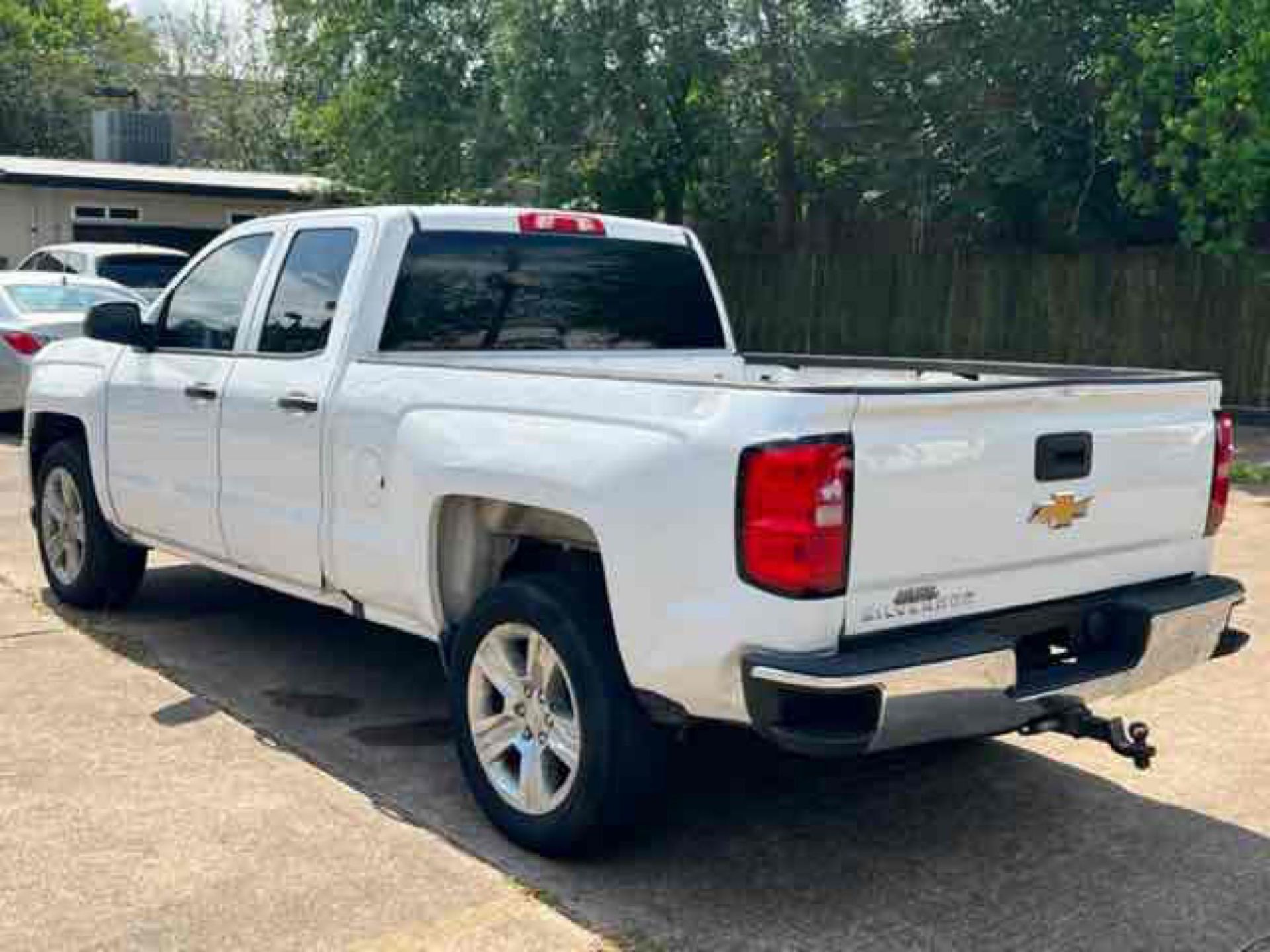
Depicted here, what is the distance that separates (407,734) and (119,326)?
2.16 m

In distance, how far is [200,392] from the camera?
5.75 metres

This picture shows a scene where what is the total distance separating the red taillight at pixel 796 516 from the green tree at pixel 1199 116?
10896 millimetres

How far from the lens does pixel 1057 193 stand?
16.9 metres

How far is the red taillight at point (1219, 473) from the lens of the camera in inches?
182

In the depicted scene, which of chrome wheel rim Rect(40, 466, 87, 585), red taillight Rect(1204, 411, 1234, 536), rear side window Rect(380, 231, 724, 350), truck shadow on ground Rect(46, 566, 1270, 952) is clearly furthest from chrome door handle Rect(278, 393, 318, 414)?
red taillight Rect(1204, 411, 1234, 536)

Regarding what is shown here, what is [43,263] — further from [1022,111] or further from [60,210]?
[1022,111]

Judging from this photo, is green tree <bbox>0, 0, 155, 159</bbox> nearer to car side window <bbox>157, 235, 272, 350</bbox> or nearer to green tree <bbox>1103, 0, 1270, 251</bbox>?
green tree <bbox>1103, 0, 1270, 251</bbox>

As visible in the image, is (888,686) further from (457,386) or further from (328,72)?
(328,72)

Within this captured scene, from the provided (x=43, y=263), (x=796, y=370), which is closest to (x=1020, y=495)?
(x=796, y=370)

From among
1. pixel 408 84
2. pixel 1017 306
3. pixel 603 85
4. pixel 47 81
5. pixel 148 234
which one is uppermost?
pixel 47 81

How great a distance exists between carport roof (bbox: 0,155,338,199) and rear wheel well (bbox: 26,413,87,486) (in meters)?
17.5

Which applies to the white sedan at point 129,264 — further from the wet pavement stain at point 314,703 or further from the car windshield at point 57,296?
the wet pavement stain at point 314,703

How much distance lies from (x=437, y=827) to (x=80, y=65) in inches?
1694

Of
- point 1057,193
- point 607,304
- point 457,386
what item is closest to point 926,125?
point 1057,193
